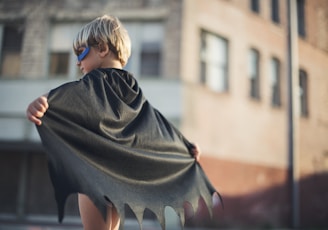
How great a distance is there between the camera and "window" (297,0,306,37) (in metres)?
7.73

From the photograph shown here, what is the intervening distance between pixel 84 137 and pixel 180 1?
6892 mm

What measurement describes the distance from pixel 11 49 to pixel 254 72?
5.14 meters

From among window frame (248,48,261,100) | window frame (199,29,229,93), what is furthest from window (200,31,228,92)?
window frame (248,48,261,100)

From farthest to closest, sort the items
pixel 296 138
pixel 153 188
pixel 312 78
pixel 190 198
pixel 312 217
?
pixel 296 138 < pixel 312 78 < pixel 312 217 < pixel 190 198 < pixel 153 188

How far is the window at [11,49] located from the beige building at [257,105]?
3317mm

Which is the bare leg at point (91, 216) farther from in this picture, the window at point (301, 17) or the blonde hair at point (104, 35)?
the window at point (301, 17)

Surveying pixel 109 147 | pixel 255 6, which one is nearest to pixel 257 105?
pixel 255 6

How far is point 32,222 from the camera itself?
7.27m

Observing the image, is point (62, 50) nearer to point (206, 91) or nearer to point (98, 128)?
point (206, 91)

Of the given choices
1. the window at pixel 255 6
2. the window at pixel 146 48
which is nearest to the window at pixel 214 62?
the window at pixel 146 48

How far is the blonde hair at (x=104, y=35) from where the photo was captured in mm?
1477

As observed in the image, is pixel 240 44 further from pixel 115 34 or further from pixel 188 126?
pixel 115 34

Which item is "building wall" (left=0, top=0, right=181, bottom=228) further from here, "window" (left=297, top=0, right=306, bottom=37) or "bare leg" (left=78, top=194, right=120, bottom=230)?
"bare leg" (left=78, top=194, right=120, bottom=230)

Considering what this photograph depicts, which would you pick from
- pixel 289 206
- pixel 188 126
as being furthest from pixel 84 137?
pixel 289 206
